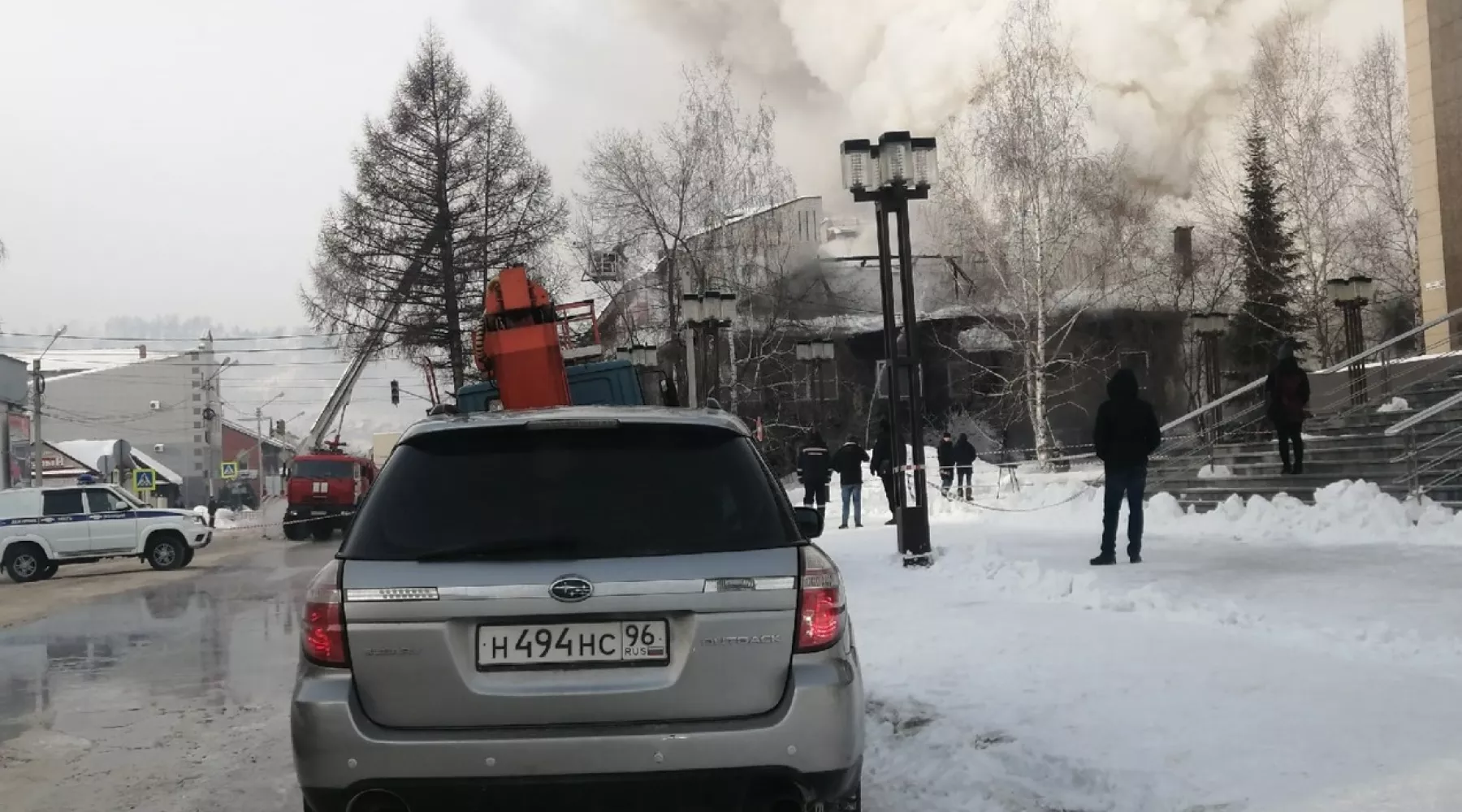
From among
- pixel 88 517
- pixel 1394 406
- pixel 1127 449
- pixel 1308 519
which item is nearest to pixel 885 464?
pixel 1394 406

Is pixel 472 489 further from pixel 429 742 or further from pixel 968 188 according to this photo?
pixel 968 188

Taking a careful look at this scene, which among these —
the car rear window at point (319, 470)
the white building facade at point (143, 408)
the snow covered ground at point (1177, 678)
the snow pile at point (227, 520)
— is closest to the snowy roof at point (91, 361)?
the white building facade at point (143, 408)

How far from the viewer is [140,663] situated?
10648mm

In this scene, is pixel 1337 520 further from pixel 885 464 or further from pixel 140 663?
pixel 140 663

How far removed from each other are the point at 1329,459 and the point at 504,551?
16083 millimetres

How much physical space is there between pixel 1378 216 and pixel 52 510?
3458cm

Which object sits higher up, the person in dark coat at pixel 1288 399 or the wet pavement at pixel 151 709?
the person in dark coat at pixel 1288 399

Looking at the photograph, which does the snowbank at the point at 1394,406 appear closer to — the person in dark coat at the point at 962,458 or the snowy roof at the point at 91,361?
the person in dark coat at the point at 962,458

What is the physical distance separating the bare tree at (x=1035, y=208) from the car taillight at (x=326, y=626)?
104 feet

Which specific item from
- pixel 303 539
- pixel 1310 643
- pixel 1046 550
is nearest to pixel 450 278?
pixel 303 539

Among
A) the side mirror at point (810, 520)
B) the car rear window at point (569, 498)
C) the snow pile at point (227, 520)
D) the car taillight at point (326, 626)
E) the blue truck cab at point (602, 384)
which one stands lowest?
the snow pile at point (227, 520)

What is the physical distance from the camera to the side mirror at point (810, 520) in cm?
502

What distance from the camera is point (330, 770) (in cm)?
365

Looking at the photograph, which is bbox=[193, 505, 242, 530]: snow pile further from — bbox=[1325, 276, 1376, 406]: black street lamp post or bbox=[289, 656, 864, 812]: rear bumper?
bbox=[289, 656, 864, 812]: rear bumper
